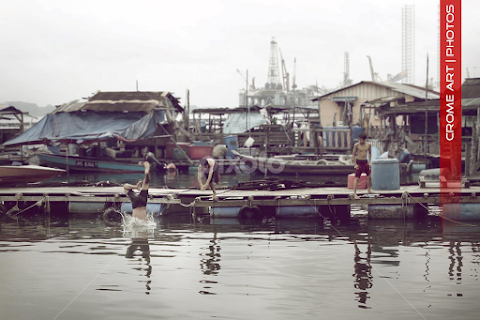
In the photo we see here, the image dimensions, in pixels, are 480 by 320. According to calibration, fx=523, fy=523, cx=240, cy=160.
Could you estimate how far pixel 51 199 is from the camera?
578 inches

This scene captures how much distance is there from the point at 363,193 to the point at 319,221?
1.34 m

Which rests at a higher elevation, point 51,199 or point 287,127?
point 287,127

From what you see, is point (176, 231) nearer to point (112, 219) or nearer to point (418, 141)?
point (112, 219)

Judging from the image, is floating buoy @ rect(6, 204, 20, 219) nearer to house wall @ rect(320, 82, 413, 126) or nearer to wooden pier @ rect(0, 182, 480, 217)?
wooden pier @ rect(0, 182, 480, 217)

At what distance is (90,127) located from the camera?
3133cm

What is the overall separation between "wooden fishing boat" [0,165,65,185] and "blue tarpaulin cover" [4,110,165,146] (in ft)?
40.3

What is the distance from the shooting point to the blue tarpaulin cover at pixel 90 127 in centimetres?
3016

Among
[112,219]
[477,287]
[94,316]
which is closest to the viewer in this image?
[94,316]

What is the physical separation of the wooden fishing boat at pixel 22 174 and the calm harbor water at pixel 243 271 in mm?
3867

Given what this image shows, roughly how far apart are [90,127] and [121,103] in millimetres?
2599

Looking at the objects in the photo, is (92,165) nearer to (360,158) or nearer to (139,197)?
→ (139,197)

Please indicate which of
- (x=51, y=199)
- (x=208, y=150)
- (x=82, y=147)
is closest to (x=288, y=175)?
(x=208, y=150)

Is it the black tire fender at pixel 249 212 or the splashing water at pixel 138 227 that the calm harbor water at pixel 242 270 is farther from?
the black tire fender at pixel 249 212

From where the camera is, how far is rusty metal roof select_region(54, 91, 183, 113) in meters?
32.1
